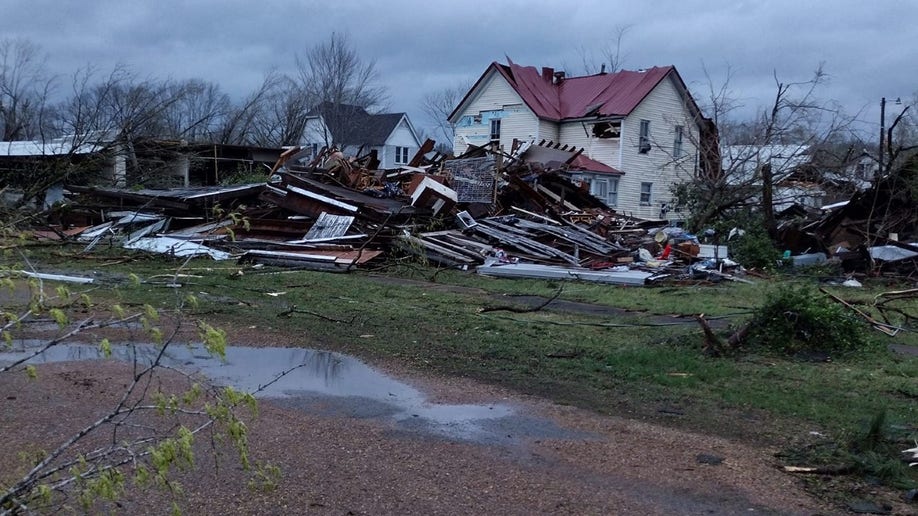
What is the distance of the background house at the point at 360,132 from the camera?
A: 4991 cm

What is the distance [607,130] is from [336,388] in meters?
32.0

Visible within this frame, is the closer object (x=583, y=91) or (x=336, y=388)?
(x=336, y=388)

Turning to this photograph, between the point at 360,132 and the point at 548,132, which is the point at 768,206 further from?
the point at 360,132

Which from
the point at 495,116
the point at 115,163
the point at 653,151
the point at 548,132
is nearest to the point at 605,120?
the point at 548,132

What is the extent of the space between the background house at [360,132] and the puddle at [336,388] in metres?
38.2

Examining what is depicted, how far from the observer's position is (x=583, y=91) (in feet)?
131

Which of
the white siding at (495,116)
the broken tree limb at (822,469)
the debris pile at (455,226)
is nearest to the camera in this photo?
the broken tree limb at (822,469)

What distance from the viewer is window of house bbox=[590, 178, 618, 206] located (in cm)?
3612

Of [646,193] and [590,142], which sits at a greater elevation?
[590,142]

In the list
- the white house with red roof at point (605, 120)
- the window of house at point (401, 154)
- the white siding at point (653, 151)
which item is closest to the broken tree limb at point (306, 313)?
the white house with red roof at point (605, 120)

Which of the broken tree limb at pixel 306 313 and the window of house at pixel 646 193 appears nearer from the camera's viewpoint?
the broken tree limb at pixel 306 313

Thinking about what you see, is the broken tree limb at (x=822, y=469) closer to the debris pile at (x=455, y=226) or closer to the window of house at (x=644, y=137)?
the debris pile at (x=455, y=226)

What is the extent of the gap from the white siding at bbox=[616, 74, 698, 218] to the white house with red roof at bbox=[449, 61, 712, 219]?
1.8 inches

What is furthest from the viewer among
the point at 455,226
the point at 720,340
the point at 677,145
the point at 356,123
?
the point at 356,123
